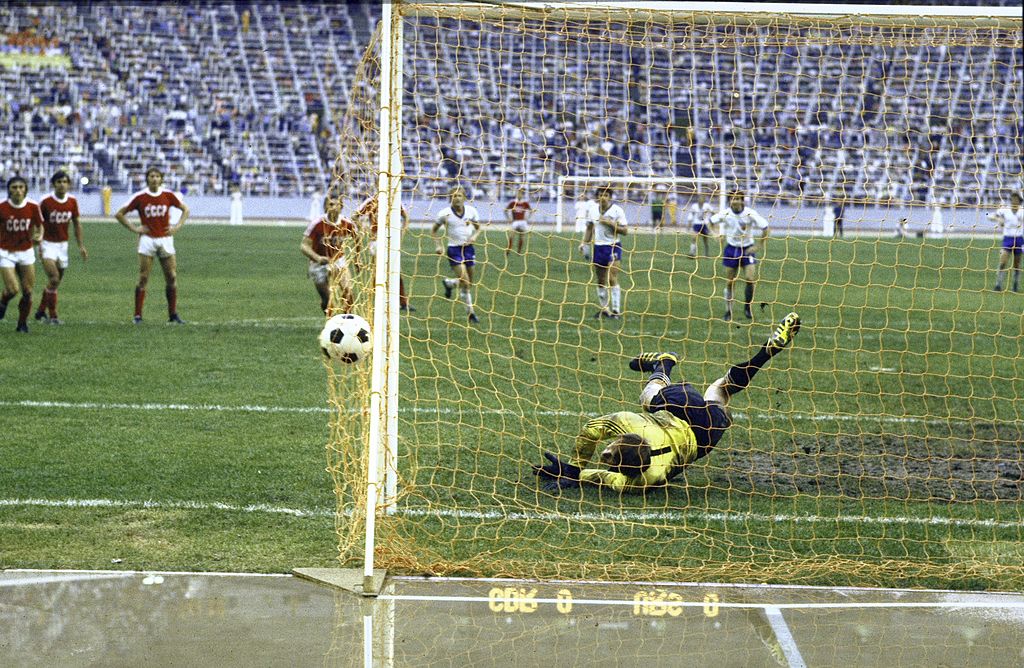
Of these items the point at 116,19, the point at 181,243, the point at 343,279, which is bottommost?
the point at 181,243

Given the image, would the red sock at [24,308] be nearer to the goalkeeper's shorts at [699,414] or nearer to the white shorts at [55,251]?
the white shorts at [55,251]

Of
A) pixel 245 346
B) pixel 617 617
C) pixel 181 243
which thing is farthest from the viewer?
pixel 181 243

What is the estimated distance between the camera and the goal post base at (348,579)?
539cm

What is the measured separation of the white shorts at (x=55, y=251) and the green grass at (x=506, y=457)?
0.75 metres

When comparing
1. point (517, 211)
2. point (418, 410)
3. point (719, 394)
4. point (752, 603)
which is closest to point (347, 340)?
point (752, 603)

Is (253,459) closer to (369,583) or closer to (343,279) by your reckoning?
(343,279)

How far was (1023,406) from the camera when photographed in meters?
10.1

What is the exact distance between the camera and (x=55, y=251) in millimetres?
14391

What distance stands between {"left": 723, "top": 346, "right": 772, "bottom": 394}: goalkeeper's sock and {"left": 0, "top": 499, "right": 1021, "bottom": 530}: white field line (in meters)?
1.14

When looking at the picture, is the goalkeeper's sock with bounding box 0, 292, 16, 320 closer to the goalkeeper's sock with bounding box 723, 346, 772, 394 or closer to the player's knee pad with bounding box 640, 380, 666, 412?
the player's knee pad with bounding box 640, 380, 666, 412

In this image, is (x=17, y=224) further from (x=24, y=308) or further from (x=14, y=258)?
(x=24, y=308)

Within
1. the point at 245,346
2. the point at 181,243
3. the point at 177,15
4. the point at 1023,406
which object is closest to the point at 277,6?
the point at 177,15

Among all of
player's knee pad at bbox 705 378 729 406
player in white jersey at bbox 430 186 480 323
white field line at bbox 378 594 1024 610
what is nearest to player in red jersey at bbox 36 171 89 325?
player in white jersey at bbox 430 186 480 323

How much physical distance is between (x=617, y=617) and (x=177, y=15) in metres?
46.1
